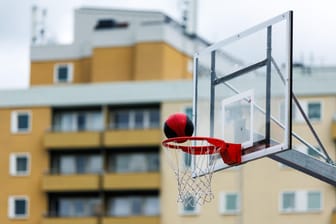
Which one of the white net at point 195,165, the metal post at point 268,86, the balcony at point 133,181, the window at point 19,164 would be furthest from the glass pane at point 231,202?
the metal post at point 268,86

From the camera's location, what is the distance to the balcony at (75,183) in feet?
195

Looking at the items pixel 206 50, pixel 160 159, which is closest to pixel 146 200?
pixel 160 159

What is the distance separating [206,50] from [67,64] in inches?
1807

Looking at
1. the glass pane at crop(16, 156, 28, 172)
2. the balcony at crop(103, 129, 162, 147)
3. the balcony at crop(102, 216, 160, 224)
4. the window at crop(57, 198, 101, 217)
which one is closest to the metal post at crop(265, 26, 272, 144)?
the balcony at crop(103, 129, 162, 147)

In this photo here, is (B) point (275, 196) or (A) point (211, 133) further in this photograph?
(B) point (275, 196)

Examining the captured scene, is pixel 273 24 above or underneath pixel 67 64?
underneath

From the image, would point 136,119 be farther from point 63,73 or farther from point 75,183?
point 63,73

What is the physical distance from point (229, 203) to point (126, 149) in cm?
519

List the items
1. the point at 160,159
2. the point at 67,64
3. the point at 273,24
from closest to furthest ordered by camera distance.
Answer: the point at 273,24 → the point at 160,159 → the point at 67,64

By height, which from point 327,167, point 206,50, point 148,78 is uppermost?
point 148,78

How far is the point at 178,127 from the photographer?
18.5 metres

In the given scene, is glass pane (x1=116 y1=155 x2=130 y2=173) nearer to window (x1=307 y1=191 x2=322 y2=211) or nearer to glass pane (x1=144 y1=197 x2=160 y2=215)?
glass pane (x1=144 y1=197 x2=160 y2=215)

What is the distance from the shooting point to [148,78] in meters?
61.4

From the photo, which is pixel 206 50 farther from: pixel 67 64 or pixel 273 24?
pixel 67 64
